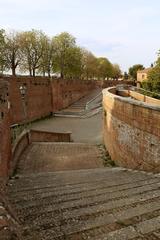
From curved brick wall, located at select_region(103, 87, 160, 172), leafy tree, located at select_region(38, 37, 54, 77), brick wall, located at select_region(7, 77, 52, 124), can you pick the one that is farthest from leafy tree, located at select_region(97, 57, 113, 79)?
curved brick wall, located at select_region(103, 87, 160, 172)

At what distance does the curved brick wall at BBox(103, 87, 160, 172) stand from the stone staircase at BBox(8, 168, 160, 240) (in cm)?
171

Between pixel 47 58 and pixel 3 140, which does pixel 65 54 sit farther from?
pixel 3 140

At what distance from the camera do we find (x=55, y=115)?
3434 centimetres

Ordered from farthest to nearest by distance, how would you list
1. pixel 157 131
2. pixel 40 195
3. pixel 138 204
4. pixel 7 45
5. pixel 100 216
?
1. pixel 7 45
2. pixel 157 131
3. pixel 40 195
4. pixel 138 204
5. pixel 100 216

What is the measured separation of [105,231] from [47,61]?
41184 mm

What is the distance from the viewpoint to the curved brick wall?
679cm

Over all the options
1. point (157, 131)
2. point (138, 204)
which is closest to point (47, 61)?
point (157, 131)

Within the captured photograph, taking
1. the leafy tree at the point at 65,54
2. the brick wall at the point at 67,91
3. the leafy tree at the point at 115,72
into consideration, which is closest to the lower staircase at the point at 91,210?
the brick wall at the point at 67,91

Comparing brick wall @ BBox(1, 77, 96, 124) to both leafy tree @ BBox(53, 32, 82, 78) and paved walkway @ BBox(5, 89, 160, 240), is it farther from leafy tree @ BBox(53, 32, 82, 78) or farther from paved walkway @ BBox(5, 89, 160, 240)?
paved walkway @ BBox(5, 89, 160, 240)

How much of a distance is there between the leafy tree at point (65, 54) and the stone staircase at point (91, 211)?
40.2m

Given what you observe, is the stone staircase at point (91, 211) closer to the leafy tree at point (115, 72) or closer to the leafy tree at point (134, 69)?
the leafy tree at point (115, 72)

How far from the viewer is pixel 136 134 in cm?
801

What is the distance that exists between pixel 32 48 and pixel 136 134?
34.7m

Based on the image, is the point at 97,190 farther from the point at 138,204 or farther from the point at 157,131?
the point at 157,131
